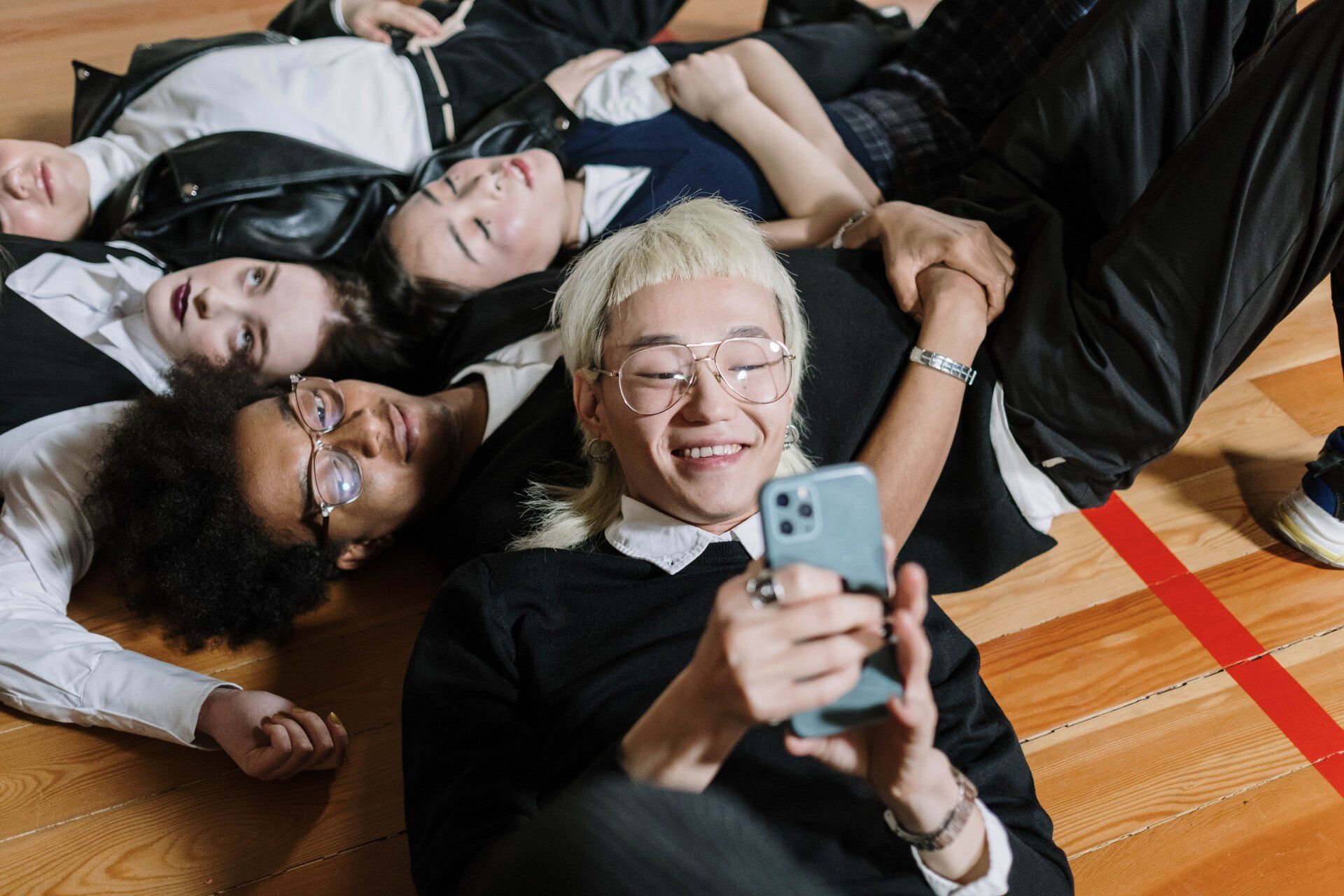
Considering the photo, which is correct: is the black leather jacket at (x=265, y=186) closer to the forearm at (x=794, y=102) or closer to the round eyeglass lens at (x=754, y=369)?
the forearm at (x=794, y=102)

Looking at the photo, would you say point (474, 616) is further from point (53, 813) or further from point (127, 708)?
point (53, 813)

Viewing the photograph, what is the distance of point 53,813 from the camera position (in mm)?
1557

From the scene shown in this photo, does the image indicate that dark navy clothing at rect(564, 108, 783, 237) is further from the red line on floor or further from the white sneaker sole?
the white sneaker sole

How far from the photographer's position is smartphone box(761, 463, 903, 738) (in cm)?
85

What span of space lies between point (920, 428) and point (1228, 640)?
71cm

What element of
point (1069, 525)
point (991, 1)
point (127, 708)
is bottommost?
point (127, 708)

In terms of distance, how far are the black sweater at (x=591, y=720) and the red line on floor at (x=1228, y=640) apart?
62cm

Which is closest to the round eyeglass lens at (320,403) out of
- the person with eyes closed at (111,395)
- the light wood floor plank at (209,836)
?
the person with eyes closed at (111,395)

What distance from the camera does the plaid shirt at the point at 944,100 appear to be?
2.24 m

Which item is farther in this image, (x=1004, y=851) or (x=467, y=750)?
(x=467, y=750)

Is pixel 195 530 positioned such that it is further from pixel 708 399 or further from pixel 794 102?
pixel 794 102

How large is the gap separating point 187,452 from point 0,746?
2.00 feet

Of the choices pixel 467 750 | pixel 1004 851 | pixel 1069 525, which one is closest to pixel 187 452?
pixel 467 750

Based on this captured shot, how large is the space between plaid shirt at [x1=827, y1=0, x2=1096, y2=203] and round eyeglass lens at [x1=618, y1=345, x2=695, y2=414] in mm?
1303
